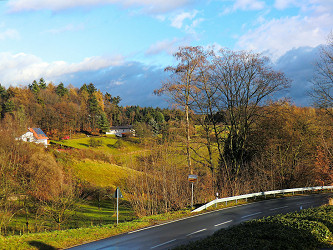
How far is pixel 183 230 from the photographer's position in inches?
A: 609

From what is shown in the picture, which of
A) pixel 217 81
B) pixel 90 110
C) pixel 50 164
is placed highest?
pixel 90 110

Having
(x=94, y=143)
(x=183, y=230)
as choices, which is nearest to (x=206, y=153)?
(x=183, y=230)

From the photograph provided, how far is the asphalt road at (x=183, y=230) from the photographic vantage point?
13.1 meters

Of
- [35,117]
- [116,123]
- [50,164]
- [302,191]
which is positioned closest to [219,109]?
[302,191]

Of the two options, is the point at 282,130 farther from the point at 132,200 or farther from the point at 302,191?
the point at 132,200

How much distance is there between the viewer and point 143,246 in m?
12.7

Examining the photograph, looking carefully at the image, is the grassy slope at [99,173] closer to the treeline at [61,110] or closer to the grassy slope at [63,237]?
the treeline at [61,110]

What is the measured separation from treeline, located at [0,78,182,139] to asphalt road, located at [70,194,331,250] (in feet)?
185

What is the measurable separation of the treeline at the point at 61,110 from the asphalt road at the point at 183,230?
56461 mm

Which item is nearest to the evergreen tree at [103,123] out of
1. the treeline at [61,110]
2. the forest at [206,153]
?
the treeline at [61,110]

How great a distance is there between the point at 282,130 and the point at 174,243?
2831 cm

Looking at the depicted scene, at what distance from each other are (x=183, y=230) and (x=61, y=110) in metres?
95.6

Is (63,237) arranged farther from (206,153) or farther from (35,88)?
(35,88)

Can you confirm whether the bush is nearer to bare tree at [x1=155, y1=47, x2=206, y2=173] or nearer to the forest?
the forest
